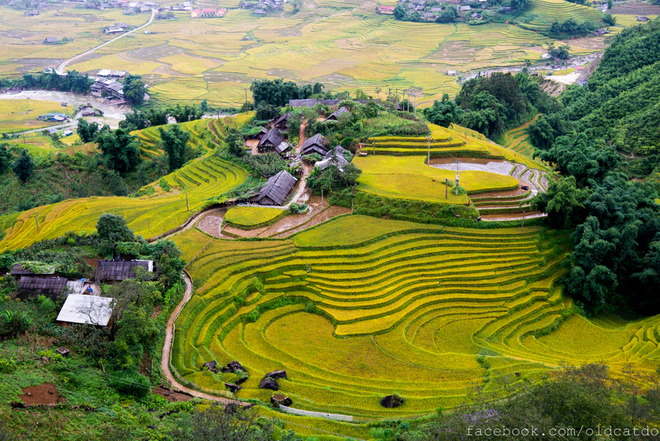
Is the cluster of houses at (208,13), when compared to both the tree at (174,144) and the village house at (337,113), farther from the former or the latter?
the village house at (337,113)

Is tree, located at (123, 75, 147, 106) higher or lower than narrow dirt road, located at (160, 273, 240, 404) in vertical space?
higher

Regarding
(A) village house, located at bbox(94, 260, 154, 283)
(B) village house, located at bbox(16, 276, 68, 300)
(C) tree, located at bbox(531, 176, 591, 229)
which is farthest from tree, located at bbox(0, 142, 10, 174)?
(C) tree, located at bbox(531, 176, 591, 229)

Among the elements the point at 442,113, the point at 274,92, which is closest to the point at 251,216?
the point at 274,92

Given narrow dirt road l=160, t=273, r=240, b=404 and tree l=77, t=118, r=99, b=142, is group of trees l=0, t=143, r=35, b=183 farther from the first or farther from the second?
narrow dirt road l=160, t=273, r=240, b=404

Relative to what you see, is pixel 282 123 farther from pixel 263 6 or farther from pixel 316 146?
pixel 263 6

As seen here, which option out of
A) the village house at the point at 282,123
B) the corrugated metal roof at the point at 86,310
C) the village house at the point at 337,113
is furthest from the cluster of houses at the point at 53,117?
the corrugated metal roof at the point at 86,310

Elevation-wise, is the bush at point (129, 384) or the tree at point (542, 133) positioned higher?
the tree at point (542, 133)
